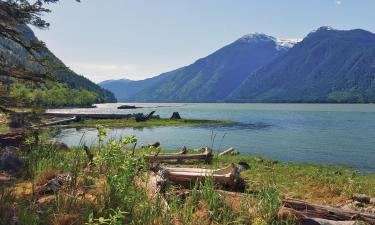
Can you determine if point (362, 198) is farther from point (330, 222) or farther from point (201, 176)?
point (201, 176)

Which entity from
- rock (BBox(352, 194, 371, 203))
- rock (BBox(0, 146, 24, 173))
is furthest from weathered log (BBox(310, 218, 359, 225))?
rock (BBox(0, 146, 24, 173))

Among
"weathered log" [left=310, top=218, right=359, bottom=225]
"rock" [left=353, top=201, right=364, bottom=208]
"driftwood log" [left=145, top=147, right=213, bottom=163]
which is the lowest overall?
"rock" [left=353, top=201, right=364, bottom=208]

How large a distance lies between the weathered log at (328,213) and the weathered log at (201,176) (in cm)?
364

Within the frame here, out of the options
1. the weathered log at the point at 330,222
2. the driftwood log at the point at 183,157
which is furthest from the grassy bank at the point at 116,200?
the driftwood log at the point at 183,157

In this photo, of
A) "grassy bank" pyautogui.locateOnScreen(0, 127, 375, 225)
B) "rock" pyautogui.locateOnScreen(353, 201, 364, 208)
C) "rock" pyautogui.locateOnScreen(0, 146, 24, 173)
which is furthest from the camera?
"rock" pyautogui.locateOnScreen(353, 201, 364, 208)

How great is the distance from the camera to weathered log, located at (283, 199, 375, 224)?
12.6 m

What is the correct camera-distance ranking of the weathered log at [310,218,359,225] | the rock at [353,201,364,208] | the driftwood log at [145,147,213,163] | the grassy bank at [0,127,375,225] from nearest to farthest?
the grassy bank at [0,127,375,225] → the weathered log at [310,218,359,225] → the rock at [353,201,364,208] → the driftwood log at [145,147,213,163]

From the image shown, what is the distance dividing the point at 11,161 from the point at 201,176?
7.66 m

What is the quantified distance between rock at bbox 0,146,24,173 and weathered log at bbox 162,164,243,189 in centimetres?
579

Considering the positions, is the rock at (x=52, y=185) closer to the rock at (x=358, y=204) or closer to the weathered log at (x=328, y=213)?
the weathered log at (x=328, y=213)

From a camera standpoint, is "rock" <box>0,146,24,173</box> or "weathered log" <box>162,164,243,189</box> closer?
"weathered log" <box>162,164,243,189</box>

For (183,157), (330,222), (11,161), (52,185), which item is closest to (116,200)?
(52,185)

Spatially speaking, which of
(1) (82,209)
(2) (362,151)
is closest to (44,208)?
(1) (82,209)

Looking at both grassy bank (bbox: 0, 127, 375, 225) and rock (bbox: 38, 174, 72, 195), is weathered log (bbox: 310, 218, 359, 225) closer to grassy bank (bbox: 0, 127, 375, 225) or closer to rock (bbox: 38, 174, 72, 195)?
grassy bank (bbox: 0, 127, 375, 225)
